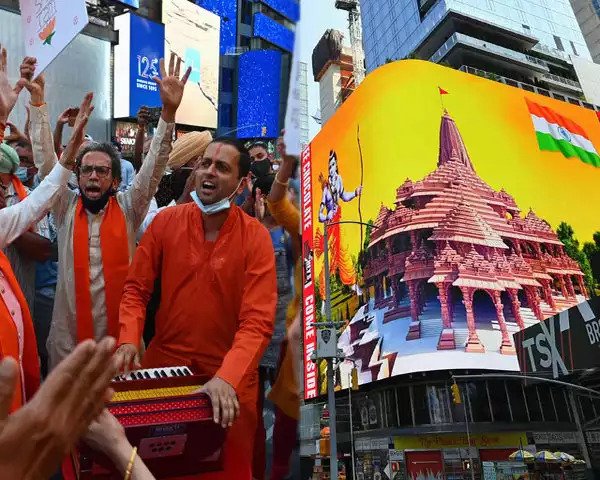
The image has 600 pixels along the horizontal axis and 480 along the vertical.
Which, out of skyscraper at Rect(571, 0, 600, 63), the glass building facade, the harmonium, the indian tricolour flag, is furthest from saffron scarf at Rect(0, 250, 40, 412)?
skyscraper at Rect(571, 0, 600, 63)

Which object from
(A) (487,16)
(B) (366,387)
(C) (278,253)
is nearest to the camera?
(C) (278,253)

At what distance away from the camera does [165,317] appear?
2.39 m

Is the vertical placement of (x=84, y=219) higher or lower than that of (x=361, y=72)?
lower

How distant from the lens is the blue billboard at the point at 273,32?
2.59 metres

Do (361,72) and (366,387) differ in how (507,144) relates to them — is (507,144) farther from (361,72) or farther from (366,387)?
(361,72)

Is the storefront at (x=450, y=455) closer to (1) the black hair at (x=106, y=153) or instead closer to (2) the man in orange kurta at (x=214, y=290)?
(2) the man in orange kurta at (x=214, y=290)

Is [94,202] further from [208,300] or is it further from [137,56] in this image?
[137,56]

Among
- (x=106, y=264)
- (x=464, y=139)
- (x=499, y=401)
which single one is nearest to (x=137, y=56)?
(x=106, y=264)

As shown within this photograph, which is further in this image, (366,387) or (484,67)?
(484,67)

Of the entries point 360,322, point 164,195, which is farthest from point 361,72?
point 164,195

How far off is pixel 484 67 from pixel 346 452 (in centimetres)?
2784

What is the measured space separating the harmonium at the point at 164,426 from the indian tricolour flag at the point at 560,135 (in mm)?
33843

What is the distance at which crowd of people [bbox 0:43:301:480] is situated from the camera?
215 centimetres

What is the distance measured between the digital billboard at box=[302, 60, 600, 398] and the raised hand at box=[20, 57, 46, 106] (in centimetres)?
2174
